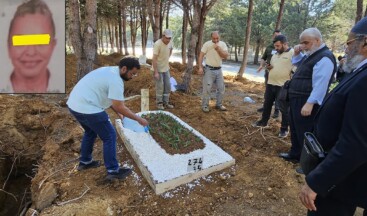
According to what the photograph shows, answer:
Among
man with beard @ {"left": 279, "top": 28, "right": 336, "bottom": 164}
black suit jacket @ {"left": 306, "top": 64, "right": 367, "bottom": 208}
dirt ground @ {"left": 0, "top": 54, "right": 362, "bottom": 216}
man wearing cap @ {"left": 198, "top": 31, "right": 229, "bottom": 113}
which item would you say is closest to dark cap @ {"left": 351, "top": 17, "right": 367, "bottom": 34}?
black suit jacket @ {"left": 306, "top": 64, "right": 367, "bottom": 208}

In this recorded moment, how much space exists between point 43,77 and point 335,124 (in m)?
4.11

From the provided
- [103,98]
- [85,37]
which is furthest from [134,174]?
[85,37]

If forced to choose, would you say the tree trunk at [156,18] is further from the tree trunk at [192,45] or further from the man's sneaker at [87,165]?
the man's sneaker at [87,165]

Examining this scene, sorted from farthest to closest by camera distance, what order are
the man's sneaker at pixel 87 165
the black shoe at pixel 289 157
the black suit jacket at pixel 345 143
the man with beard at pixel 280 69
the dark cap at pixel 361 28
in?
the man with beard at pixel 280 69 < the black shoe at pixel 289 157 < the man's sneaker at pixel 87 165 < the dark cap at pixel 361 28 < the black suit jacket at pixel 345 143

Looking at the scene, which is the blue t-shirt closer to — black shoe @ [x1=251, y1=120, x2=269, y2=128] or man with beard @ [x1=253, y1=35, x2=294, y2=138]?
man with beard @ [x1=253, y1=35, x2=294, y2=138]

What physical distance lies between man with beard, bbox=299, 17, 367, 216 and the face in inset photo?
12.7ft

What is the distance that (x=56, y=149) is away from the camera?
14.1 ft

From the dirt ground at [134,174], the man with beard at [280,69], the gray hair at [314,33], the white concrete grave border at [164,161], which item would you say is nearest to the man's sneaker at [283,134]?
the man with beard at [280,69]

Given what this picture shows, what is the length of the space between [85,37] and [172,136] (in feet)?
12.2

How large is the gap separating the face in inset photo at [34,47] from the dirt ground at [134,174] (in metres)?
1.11

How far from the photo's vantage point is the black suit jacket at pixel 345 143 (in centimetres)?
135

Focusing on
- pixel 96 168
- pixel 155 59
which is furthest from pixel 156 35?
pixel 96 168

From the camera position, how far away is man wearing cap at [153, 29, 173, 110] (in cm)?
565

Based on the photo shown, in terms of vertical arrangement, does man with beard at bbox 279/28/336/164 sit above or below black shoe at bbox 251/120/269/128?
above
